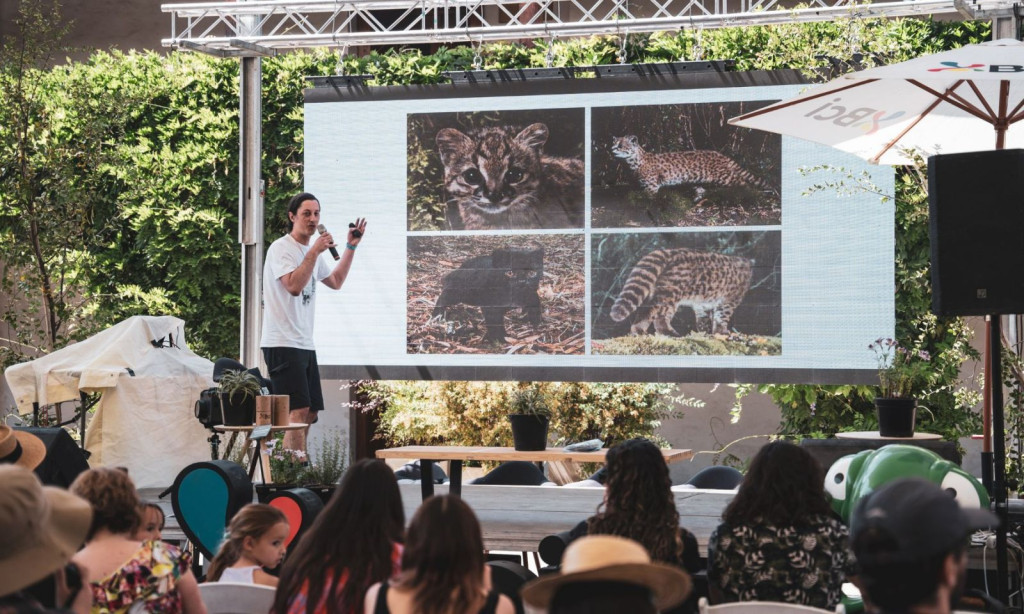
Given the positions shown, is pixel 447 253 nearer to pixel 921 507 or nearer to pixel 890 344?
pixel 890 344

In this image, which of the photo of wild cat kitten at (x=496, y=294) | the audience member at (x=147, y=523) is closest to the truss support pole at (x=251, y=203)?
the photo of wild cat kitten at (x=496, y=294)

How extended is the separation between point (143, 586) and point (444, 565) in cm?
108

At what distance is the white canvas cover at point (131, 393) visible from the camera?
7.03 metres

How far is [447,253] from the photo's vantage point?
314 inches

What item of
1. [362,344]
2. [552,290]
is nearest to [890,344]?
[552,290]

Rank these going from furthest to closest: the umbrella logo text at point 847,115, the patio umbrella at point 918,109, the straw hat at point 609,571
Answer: the umbrella logo text at point 847,115
the patio umbrella at point 918,109
the straw hat at point 609,571

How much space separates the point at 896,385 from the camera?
6.77 m

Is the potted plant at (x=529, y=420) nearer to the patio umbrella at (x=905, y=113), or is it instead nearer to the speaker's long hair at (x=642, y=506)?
the patio umbrella at (x=905, y=113)

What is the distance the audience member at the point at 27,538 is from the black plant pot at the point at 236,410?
3.66 meters

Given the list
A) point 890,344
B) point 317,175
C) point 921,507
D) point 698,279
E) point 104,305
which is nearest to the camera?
point 921,507

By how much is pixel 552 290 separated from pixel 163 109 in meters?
3.82

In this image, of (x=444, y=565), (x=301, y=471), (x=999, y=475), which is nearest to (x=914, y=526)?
(x=444, y=565)

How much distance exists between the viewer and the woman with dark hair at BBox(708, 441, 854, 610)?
11.0 ft

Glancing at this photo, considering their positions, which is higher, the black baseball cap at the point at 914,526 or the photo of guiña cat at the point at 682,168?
the photo of guiña cat at the point at 682,168
